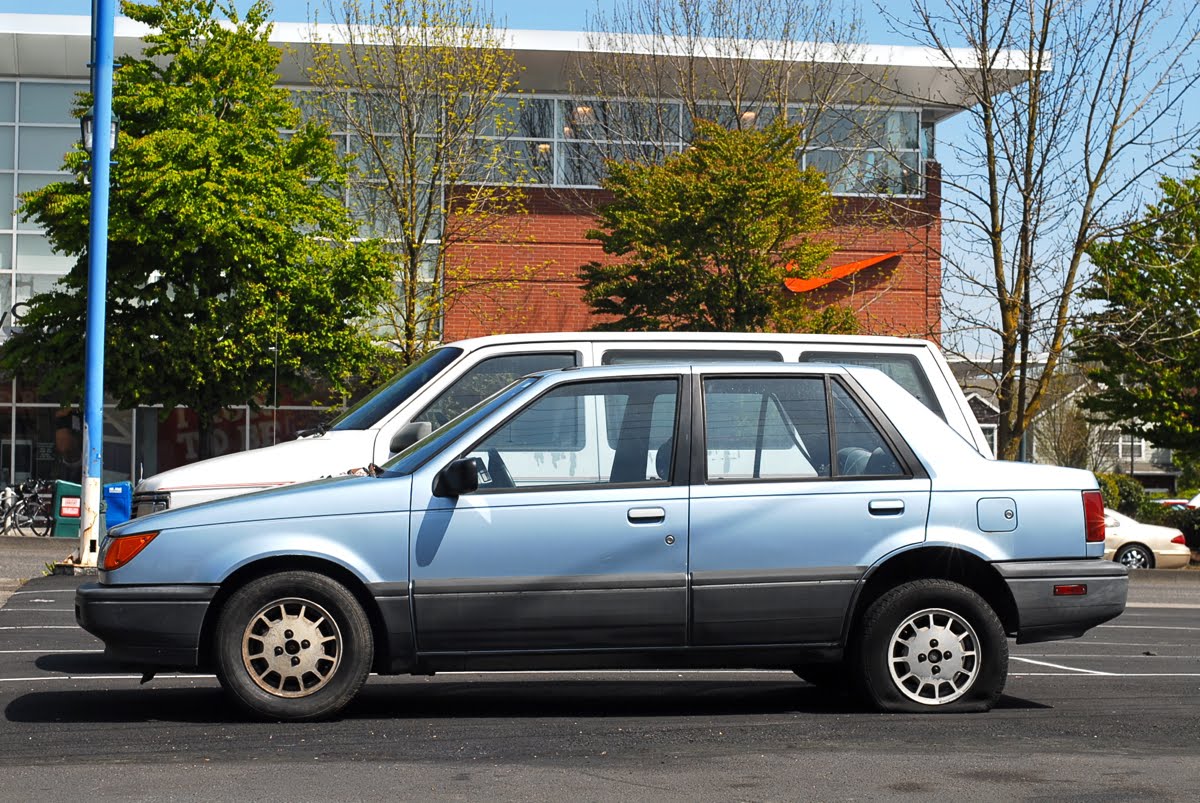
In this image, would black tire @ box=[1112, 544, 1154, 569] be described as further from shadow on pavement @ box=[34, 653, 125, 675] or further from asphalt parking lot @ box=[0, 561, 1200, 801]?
shadow on pavement @ box=[34, 653, 125, 675]

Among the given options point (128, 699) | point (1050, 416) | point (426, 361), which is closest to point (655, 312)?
point (426, 361)

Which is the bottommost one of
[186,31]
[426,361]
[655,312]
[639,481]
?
[639,481]

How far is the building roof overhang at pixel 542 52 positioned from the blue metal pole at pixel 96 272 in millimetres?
14791

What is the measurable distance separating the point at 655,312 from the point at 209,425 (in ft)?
27.7

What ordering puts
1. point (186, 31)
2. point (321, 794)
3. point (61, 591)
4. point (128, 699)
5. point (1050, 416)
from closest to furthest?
point (321, 794)
point (128, 699)
point (61, 591)
point (186, 31)
point (1050, 416)

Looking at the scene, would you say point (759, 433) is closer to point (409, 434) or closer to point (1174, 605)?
point (409, 434)

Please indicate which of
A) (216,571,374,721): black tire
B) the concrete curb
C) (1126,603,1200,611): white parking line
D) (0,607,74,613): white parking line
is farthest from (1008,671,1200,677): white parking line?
the concrete curb

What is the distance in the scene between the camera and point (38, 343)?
2667 centimetres

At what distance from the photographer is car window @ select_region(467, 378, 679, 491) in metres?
7.16

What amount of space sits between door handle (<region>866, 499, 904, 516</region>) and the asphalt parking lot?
0.96 metres

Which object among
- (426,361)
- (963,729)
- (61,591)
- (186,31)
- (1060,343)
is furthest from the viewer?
(186,31)

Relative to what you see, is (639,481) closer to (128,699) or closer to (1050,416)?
(128,699)

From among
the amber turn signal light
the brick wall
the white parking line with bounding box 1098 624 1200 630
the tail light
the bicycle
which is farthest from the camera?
the brick wall

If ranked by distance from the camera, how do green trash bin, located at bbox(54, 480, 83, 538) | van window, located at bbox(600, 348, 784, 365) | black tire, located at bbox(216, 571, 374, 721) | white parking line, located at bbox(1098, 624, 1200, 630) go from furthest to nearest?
green trash bin, located at bbox(54, 480, 83, 538) → white parking line, located at bbox(1098, 624, 1200, 630) → van window, located at bbox(600, 348, 784, 365) → black tire, located at bbox(216, 571, 374, 721)
